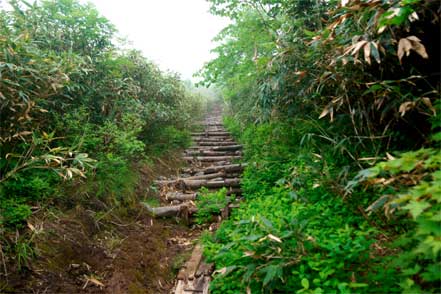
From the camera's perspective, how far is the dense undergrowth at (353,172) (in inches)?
61.2

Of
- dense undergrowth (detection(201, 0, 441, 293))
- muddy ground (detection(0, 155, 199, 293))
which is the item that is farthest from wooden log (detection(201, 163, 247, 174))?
muddy ground (detection(0, 155, 199, 293))

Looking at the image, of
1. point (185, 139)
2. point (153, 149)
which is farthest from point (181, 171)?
point (185, 139)

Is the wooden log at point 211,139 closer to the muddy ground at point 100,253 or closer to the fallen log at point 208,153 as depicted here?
the fallen log at point 208,153

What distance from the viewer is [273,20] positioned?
4766 millimetres

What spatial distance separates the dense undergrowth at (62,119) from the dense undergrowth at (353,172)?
159cm

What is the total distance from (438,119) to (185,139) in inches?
219

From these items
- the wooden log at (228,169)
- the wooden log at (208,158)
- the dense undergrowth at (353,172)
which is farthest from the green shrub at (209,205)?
the wooden log at (208,158)

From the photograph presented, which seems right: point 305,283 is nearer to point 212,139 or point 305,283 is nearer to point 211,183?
point 211,183

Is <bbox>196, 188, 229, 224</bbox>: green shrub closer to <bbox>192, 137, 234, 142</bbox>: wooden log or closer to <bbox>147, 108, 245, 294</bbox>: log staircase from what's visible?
<bbox>147, 108, 245, 294</bbox>: log staircase

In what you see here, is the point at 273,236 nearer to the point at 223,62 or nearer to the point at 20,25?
the point at 20,25

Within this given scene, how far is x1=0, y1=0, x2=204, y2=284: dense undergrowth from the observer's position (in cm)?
240

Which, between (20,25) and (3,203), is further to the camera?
(20,25)

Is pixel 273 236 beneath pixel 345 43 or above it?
beneath

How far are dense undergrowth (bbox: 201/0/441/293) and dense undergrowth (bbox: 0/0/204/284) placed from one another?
5.21ft
